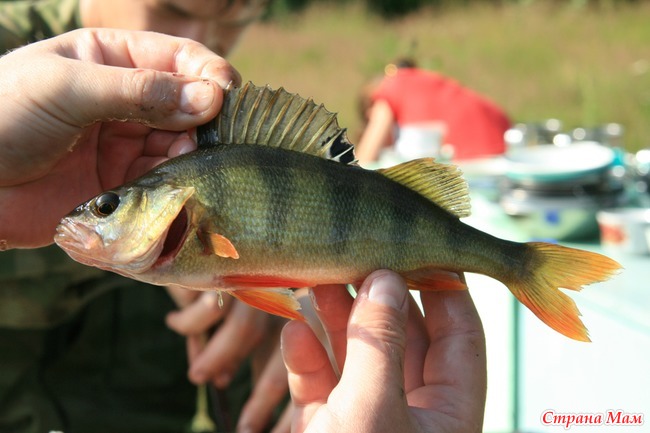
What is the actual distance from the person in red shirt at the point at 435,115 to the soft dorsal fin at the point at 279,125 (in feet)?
8.51

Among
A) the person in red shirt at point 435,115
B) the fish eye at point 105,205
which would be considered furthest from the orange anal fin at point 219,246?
the person in red shirt at point 435,115

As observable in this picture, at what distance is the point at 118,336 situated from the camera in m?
2.69

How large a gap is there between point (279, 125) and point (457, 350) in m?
0.59

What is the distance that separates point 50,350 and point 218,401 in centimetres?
63

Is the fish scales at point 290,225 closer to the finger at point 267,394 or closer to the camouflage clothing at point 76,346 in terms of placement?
the finger at point 267,394

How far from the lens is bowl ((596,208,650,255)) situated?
6.98ft

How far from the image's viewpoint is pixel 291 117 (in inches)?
55.8

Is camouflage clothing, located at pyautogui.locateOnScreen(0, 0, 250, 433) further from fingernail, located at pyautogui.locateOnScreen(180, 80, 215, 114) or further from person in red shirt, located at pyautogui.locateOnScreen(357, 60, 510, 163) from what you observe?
person in red shirt, located at pyautogui.locateOnScreen(357, 60, 510, 163)

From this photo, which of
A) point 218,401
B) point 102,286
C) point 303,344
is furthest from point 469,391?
point 102,286

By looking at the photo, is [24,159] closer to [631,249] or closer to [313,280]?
[313,280]

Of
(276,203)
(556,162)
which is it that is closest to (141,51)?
(276,203)

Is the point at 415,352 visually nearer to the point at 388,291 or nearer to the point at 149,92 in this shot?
the point at 388,291

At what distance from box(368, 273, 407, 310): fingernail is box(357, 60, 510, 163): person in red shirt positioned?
105 inches

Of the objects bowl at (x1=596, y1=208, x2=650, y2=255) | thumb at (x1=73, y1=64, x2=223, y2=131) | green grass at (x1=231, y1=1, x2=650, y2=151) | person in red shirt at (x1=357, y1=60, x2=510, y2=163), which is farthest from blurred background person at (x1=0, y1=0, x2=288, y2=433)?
green grass at (x1=231, y1=1, x2=650, y2=151)
